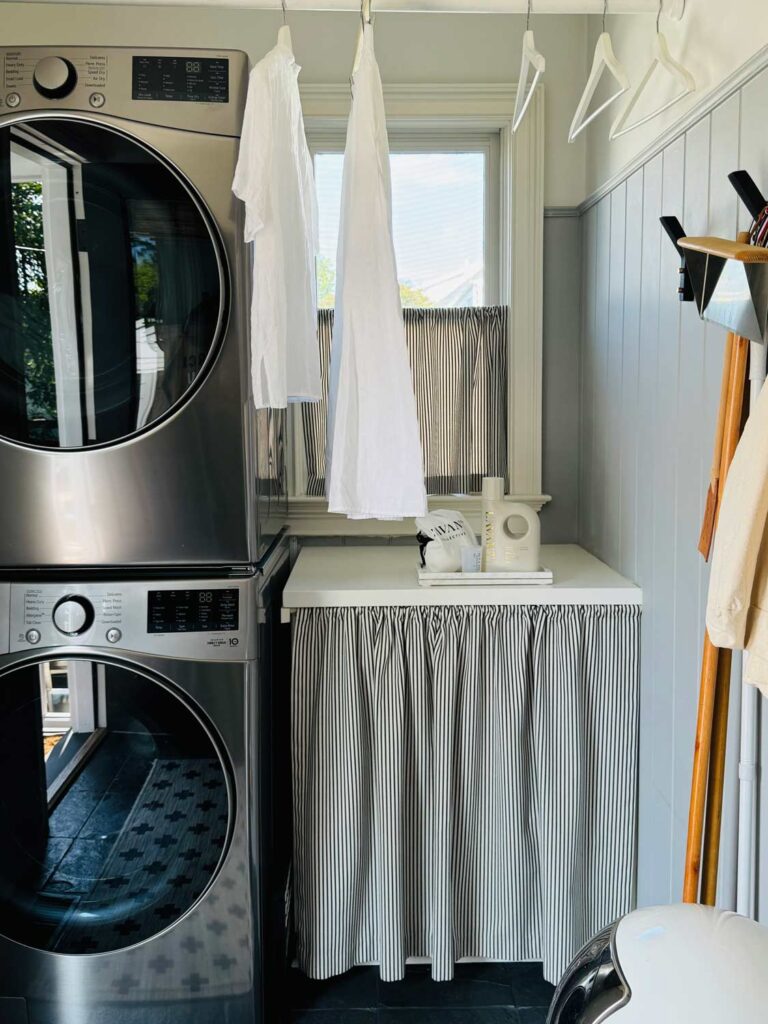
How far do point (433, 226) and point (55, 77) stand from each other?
1.13 m

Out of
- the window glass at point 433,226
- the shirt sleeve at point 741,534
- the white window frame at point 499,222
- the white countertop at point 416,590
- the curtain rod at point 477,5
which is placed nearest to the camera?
the shirt sleeve at point 741,534

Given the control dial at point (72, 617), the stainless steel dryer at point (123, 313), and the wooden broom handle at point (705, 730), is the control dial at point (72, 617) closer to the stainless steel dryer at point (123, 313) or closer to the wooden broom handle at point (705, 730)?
the stainless steel dryer at point (123, 313)

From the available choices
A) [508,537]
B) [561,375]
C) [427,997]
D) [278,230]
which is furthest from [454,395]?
[427,997]

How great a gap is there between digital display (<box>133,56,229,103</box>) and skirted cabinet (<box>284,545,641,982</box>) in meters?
0.93

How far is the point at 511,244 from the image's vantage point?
7.45 ft

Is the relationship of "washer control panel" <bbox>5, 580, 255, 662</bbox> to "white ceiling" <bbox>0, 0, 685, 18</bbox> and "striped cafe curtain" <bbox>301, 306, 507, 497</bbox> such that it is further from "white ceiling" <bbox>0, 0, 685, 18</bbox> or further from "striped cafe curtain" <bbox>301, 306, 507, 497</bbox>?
"white ceiling" <bbox>0, 0, 685, 18</bbox>

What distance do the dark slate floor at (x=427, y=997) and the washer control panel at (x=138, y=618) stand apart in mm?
847

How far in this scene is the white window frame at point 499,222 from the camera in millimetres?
2230

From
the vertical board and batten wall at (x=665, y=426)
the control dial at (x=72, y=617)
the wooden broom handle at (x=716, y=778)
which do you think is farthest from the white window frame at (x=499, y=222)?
the wooden broom handle at (x=716, y=778)

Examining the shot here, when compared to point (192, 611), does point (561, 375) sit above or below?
above

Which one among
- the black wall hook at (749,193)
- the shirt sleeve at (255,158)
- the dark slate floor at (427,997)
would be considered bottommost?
the dark slate floor at (427,997)

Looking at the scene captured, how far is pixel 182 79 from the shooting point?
1.50m

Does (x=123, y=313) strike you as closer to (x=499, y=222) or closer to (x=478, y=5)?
(x=478, y=5)

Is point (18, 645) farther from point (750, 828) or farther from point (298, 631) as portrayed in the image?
point (750, 828)
